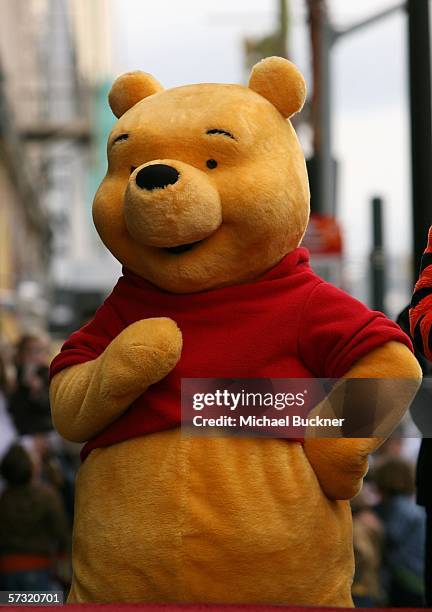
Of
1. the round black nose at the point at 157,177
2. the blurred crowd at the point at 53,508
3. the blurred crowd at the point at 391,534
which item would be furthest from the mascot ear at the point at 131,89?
the blurred crowd at the point at 391,534

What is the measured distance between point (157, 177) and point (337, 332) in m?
0.62

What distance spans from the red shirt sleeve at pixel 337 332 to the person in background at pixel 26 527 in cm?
131

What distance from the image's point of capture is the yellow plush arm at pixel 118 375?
116 inches

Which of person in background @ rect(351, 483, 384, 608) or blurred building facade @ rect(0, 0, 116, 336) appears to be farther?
blurred building facade @ rect(0, 0, 116, 336)

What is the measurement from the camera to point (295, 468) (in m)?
2.98

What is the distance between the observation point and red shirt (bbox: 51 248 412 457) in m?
2.99

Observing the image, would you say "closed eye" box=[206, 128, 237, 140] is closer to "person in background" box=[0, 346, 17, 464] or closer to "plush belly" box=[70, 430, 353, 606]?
"plush belly" box=[70, 430, 353, 606]

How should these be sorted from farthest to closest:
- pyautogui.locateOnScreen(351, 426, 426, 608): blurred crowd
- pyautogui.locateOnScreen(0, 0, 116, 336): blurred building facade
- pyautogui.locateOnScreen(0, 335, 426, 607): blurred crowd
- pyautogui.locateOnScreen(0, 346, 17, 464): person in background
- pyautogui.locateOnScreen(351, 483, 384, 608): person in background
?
pyautogui.locateOnScreen(0, 0, 116, 336): blurred building facade, pyautogui.locateOnScreen(0, 346, 17, 464): person in background, pyautogui.locateOnScreen(351, 426, 426, 608): blurred crowd, pyautogui.locateOnScreen(351, 483, 384, 608): person in background, pyautogui.locateOnScreen(0, 335, 426, 607): blurred crowd

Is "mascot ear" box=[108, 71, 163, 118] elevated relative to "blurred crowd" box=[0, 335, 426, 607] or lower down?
elevated

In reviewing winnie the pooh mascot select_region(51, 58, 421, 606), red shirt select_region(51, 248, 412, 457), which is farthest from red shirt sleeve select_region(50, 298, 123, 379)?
red shirt select_region(51, 248, 412, 457)

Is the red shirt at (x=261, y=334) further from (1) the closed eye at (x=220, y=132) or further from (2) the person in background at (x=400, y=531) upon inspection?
(2) the person in background at (x=400, y=531)

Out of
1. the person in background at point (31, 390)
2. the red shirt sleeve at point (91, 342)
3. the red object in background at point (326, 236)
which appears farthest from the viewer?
the red object in background at point (326, 236)

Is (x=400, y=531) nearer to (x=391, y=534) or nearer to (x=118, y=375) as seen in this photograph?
(x=391, y=534)

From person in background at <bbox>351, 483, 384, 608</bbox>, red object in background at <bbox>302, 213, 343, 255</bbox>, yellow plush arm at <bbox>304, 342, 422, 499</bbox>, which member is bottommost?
person in background at <bbox>351, 483, 384, 608</bbox>
